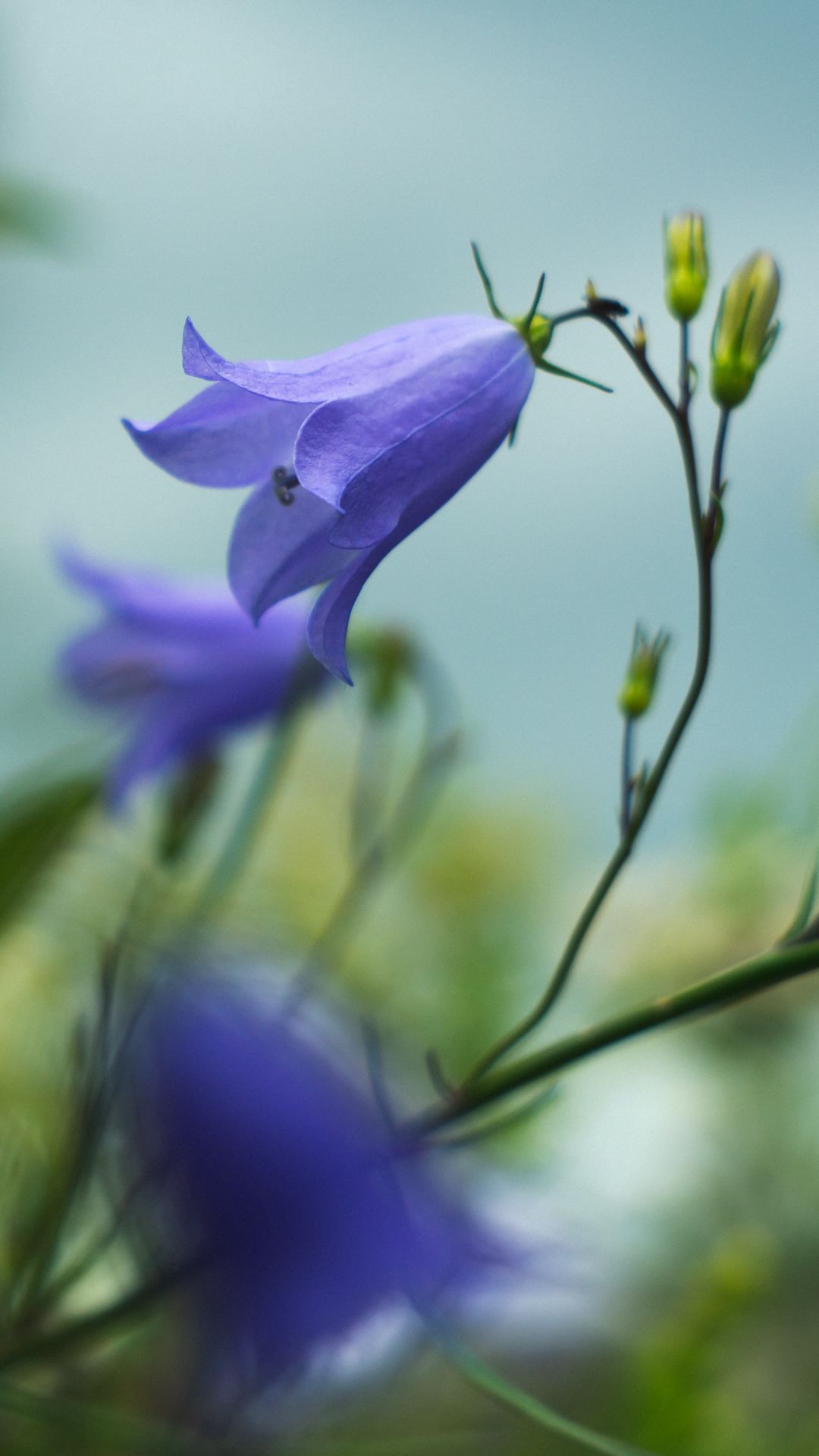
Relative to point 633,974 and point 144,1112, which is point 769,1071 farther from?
point 144,1112

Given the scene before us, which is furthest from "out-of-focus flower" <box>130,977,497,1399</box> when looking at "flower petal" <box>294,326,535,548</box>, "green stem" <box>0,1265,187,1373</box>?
"flower petal" <box>294,326,535,548</box>

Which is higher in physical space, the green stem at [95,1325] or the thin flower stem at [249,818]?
the thin flower stem at [249,818]

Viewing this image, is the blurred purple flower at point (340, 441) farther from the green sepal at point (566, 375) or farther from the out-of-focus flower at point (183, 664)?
the out-of-focus flower at point (183, 664)

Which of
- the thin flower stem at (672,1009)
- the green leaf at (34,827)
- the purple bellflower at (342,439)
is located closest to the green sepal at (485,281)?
the purple bellflower at (342,439)

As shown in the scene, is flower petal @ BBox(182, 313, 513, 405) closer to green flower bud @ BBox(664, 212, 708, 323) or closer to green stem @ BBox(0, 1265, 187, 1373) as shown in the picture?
green flower bud @ BBox(664, 212, 708, 323)

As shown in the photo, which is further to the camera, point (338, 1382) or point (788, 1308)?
point (788, 1308)

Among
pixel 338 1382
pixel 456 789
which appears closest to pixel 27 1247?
pixel 338 1382
